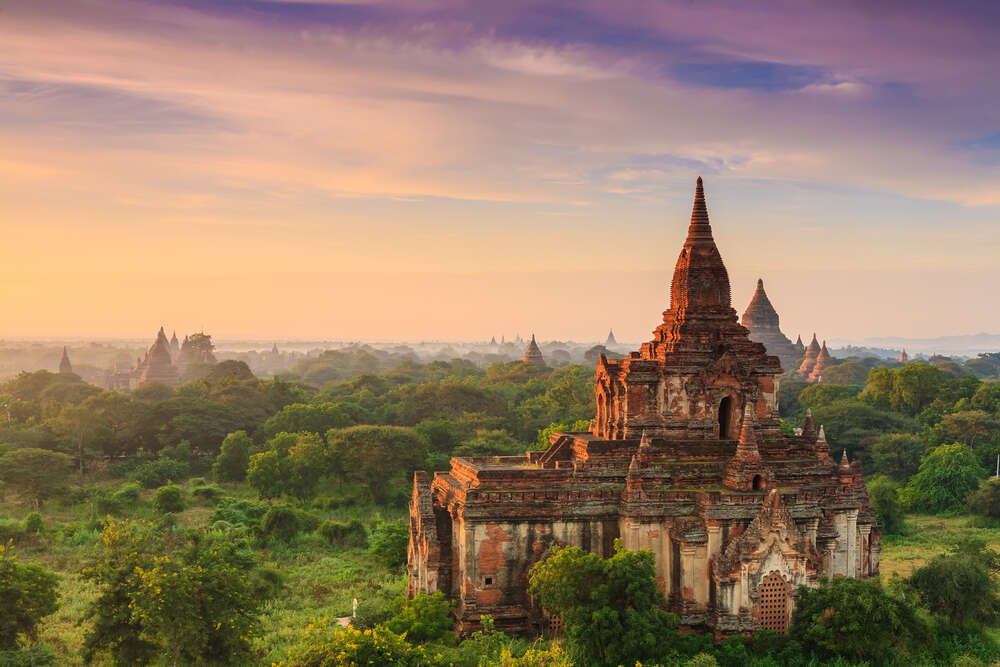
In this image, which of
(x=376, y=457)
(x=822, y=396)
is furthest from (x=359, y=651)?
(x=822, y=396)

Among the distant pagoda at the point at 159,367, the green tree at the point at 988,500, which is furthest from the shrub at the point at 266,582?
the distant pagoda at the point at 159,367

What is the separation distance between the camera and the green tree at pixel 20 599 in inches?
998

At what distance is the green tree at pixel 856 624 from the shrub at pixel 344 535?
24537mm

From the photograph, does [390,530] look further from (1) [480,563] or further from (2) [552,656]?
(2) [552,656]

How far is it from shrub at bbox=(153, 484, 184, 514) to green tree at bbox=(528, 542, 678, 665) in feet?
106

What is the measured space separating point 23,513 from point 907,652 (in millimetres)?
48463

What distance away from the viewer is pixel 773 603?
89.1ft

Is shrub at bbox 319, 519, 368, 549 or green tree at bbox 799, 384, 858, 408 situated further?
green tree at bbox 799, 384, 858, 408

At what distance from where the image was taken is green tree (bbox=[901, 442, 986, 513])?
58.5m

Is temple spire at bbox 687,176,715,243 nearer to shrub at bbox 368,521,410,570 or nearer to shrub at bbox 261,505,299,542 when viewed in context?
shrub at bbox 368,521,410,570

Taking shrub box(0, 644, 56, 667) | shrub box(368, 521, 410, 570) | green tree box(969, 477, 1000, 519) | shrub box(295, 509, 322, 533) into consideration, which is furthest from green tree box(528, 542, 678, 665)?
green tree box(969, 477, 1000, 519)

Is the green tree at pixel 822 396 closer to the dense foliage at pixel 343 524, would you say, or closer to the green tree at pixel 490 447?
the dense foliage at pixel 343 524

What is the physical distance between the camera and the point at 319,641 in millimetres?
20844

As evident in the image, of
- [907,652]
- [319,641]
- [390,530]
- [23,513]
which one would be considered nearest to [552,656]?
[319,641]
